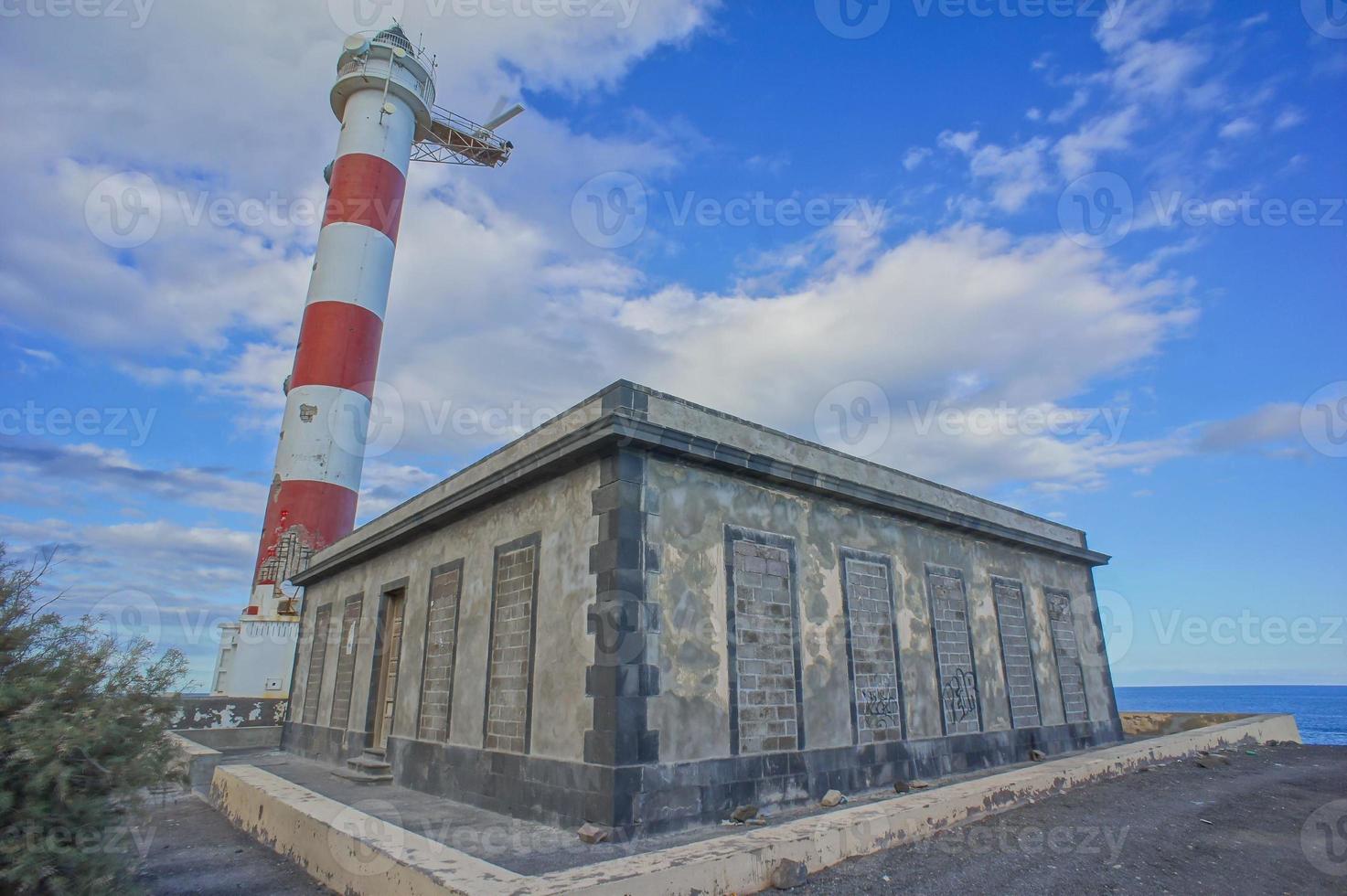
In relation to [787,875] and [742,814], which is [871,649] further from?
[787,875]

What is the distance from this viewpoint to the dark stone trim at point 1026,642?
36.9 ft

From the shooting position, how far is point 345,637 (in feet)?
42.1

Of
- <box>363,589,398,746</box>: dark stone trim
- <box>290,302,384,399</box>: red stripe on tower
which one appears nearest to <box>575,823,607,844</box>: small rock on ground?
<box>363,589,398,746</box>: dark stone trim

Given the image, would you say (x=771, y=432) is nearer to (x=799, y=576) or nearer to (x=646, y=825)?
(x=799, y=576)

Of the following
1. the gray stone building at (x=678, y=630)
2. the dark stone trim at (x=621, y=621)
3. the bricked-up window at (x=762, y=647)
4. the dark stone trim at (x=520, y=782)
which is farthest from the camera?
the bricked-up window at (x=762, y=647)

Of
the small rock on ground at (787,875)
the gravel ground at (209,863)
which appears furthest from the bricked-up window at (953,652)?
the gravel ground at (209,863)

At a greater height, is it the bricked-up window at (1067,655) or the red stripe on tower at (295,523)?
the red stripe on tower at (295,523)

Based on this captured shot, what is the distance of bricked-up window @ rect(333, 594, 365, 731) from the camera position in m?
12.2

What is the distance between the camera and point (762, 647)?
7.68m

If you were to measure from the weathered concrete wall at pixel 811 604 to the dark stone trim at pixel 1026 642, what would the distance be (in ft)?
0.30

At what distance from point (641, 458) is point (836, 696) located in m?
3.77

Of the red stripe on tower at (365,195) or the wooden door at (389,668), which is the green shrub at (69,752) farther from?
the red stripe on tower at (365,195)

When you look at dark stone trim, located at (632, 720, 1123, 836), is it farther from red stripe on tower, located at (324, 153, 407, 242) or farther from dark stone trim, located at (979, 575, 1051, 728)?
red stripe on tower, located at (324, 153, 407, 242)

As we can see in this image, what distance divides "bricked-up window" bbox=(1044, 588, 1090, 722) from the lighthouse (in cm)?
1439
